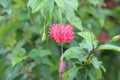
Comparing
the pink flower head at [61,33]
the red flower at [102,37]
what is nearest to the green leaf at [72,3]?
the pink flower head at [61,33]

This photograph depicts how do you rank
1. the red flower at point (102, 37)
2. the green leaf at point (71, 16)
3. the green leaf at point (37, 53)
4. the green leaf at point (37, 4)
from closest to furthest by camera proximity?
the green leaf at point (37, 4) → the green leaf at point (71, 16) → the green leaf at point (37, 53) → the red flower at point (102, 37)

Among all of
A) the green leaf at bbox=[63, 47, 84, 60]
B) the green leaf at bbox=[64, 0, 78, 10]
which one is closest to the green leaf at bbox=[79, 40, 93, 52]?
the green leaf at bbox=[63, 47, 84, 60]

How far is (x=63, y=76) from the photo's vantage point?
47.8 inches

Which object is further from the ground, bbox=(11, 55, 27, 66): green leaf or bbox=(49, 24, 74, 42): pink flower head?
bbox=(49, 24, 74, 42): pink flower head

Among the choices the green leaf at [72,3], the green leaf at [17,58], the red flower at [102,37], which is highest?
the green leaf at [72,3]

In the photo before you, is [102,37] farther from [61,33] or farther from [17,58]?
[61,33]

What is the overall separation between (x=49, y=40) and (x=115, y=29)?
0.80 meters

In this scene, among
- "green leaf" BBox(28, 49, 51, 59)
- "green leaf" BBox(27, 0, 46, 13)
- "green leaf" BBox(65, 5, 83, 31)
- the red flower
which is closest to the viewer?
"green leaf" BBox(27, 0, 46, 13)

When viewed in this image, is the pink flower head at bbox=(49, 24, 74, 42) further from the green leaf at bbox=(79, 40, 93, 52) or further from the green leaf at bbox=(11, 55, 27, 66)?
the green leaf at bbox=(11, 55, 27, 66)

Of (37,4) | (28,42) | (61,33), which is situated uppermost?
(37,4)

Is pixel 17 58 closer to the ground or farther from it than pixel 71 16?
closer to the ground

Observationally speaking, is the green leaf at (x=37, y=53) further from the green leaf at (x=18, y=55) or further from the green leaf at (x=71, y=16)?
the green leaf at (x=71, y=16)

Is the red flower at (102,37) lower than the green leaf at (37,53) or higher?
lower

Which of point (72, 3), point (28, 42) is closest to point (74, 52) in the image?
point (72, 3)
